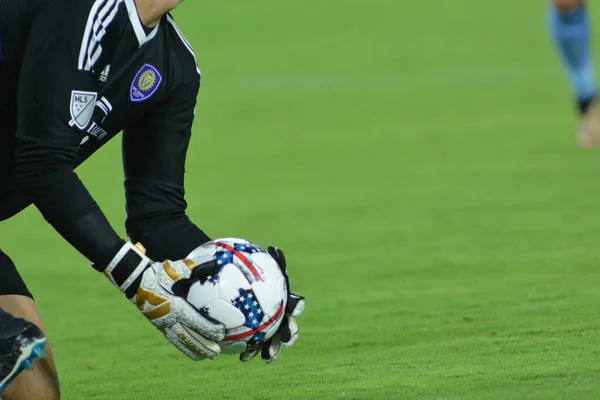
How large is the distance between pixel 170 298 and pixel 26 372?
2.73 feet

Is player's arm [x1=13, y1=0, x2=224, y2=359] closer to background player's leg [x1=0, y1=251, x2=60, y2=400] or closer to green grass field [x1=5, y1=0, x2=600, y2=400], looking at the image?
background player's leg [x1=0, y1=251, x2=60, y2=400]

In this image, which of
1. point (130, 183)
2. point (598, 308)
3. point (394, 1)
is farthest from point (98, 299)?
point (394, 1)

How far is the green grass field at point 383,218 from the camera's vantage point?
476 cm

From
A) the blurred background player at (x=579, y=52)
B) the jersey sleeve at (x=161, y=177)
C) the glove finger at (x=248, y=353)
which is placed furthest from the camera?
the blurred background player at (x=579, y=52)

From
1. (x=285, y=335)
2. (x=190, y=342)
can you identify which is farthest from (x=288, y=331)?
(x=190, y=342)

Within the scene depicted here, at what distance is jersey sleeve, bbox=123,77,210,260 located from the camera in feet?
14.6

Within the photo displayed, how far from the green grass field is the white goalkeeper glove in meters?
0.63

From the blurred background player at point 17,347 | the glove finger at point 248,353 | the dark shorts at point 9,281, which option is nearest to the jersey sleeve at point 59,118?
the blurred background player at point 17,347

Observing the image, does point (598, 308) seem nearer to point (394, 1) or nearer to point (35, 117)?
point (35, 117)

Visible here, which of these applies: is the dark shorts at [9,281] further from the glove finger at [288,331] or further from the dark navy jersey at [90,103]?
the glove finger at [288,331]

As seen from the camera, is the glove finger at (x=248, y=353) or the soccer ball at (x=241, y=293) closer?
the soccer ball at (x=241, y=293)

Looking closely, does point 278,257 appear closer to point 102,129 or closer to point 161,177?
point 161,177

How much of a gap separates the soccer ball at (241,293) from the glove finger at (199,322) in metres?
0.02

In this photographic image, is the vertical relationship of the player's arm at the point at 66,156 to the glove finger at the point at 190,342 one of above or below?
above
